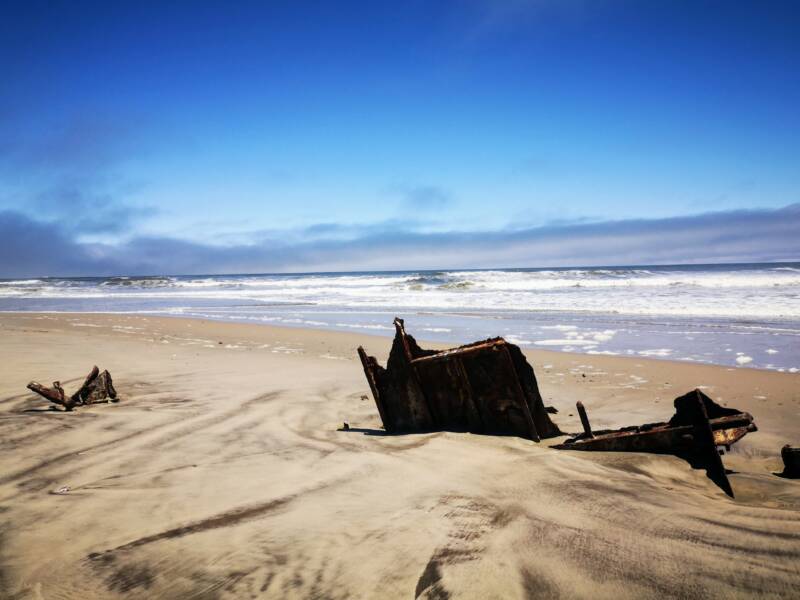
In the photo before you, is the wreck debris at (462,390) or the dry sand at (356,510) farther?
the wreck debris at (462,390)

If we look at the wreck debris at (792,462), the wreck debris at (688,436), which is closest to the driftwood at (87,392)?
the wreck debris at (688,436)

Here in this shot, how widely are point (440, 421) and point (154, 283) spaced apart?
73.6 meters

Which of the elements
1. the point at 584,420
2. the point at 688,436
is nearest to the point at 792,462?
the point at 688,436

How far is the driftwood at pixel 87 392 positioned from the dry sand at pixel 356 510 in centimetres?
22

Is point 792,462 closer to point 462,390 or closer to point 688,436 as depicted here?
point 688,436

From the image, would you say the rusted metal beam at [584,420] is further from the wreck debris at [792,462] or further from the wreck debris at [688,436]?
the wreck debris at [792,462]

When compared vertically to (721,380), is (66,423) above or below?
above

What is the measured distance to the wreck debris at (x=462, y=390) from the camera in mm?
4738

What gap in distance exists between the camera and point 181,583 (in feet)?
8.03

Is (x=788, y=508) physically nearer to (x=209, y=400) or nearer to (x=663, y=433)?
(x=663, y=433)

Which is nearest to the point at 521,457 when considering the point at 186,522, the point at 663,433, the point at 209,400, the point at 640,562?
the point at 663,433

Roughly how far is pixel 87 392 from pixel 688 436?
246 inches

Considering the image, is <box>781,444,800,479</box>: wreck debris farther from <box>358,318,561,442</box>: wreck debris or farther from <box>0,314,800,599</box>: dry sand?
<box>358,318,561,442</box>: wreck debris

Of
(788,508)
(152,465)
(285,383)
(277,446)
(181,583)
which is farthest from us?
(285,383)
